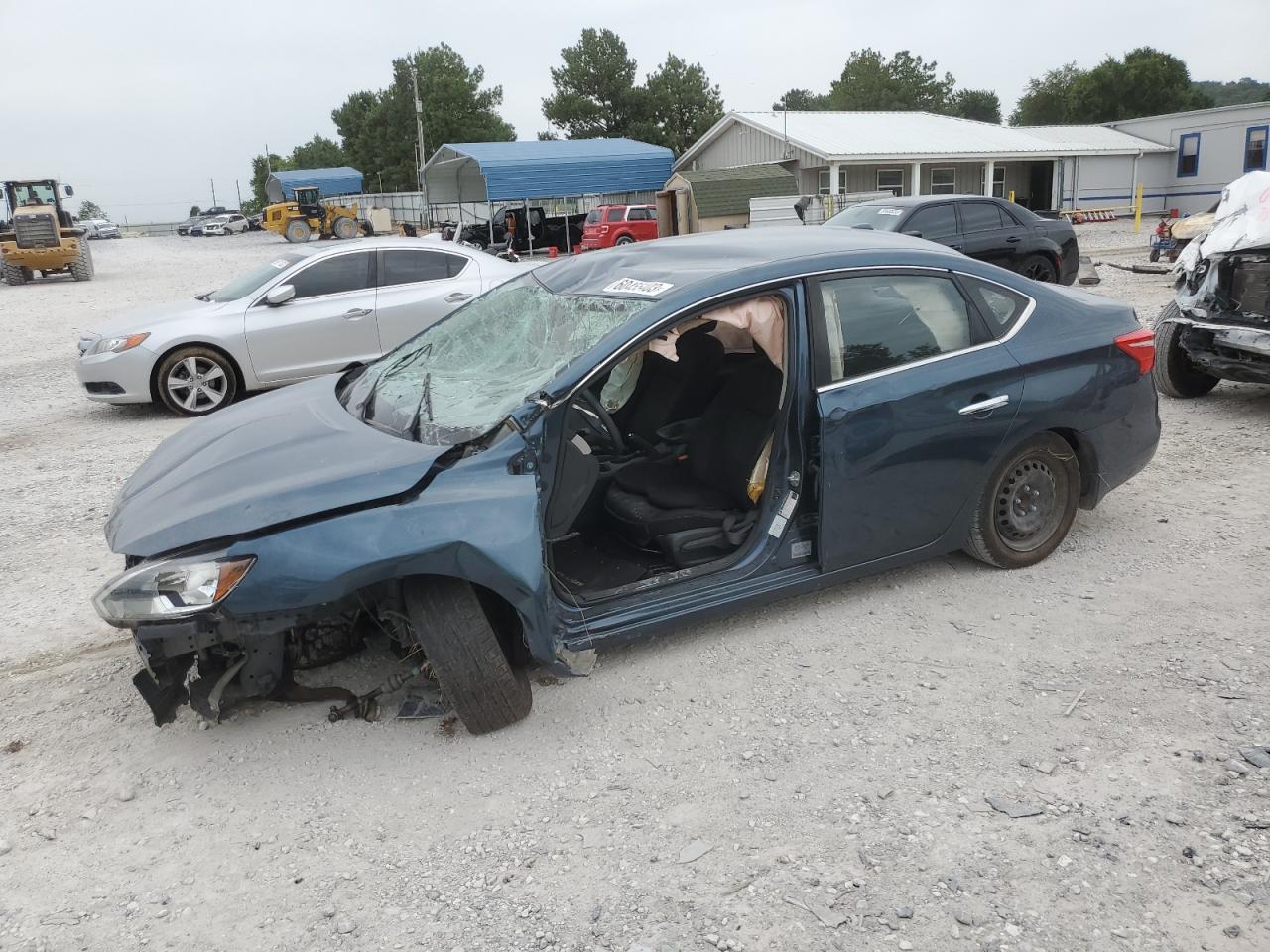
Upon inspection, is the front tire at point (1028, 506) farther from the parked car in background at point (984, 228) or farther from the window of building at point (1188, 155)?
the window of building at point (1188, 155)

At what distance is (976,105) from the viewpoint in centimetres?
8525

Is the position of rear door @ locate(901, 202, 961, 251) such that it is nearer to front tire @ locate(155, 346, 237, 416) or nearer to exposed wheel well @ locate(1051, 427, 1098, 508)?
front tire @ locate(155, 346, 237, 416)

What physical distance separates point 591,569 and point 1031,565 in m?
2.07

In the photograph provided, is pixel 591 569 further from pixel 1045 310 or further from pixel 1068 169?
pixel 1068 169

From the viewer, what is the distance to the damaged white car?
6.53 metres

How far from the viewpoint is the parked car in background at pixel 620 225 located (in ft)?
88.8

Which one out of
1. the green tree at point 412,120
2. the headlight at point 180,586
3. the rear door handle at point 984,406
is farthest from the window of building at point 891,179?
the green tree at point 412,120

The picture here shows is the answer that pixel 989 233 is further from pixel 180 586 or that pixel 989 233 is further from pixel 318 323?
pixel 180 586

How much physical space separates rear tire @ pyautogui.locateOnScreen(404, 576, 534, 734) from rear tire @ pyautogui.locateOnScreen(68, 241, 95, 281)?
28.9 metres

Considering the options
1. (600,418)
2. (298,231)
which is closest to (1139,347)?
(600,418)

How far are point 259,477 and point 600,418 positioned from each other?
1.28m

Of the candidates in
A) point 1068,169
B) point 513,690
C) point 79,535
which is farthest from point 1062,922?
point 1068,169

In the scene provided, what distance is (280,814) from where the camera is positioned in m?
3.07

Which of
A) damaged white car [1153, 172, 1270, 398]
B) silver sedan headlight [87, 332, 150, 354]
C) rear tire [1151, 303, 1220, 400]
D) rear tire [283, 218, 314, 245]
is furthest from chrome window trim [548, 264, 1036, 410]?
rear tire [283, 218, 314, 245]
